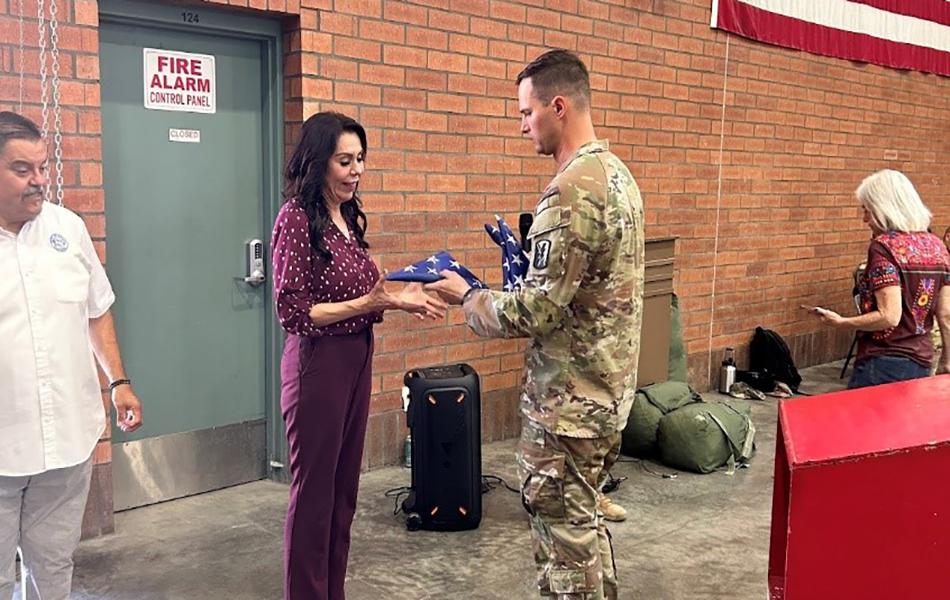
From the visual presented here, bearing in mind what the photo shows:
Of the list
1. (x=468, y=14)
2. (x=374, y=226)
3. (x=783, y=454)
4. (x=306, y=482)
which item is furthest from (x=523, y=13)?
(x=783, y=454)

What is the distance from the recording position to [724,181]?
6.78 metres

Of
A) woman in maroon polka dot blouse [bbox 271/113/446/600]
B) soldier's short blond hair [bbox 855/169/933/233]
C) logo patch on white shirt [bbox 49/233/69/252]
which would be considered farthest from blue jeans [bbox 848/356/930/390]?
logo patch on white shirt [bbox 49/233/69/252]

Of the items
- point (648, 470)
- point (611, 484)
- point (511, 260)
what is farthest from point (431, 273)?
point (648, 470)

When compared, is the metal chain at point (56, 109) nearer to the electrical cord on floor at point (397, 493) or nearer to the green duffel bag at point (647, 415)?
the electrical cord on floor at point (397, 493)

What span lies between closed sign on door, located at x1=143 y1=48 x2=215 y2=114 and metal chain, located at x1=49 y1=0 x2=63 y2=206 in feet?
1.61

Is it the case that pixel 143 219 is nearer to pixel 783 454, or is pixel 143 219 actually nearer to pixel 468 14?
pixel 468 14

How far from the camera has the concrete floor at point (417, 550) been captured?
11.0ft

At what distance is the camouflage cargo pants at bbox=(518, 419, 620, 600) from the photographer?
2.42 m

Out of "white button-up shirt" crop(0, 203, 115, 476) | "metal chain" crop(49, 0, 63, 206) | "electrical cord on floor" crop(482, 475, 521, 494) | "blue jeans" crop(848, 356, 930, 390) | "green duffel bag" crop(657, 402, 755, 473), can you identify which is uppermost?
"metal chain" crop(49, 0, 63, 206)

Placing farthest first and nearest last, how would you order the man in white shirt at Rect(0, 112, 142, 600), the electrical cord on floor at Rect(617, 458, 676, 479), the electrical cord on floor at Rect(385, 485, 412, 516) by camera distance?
the electrical cord on floor at Rect(617, 458, 676, 479), the electrical cord on floor at Rect(385, 485, 412, 516), the man in white shirt at Rect(0, 112, 142, 600)

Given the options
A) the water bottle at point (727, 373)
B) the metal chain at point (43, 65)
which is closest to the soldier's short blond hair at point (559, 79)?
the metal chain at point (43, 65)

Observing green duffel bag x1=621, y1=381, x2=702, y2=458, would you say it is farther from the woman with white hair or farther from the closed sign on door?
the closed sign on door

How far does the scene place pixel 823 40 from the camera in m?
7.41

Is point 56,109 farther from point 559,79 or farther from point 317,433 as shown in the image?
point 559,79
